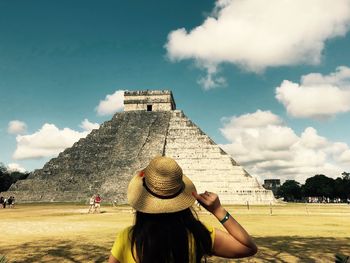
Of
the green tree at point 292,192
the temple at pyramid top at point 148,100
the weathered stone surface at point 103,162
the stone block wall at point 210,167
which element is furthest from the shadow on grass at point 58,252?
the green tree at point 292,192

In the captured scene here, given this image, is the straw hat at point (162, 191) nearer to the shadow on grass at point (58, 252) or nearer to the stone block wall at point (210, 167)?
the shadow on grass at point (58, 252)

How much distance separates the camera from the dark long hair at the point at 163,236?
1.78 m

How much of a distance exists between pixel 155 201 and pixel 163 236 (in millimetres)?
178

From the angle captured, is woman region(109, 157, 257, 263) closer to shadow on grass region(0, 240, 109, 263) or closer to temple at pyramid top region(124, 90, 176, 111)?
shadow on grass region(0, 240, 109, 263)

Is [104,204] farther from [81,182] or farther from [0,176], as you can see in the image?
[0,176]

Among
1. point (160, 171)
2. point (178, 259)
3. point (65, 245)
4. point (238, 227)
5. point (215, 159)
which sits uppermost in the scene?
point (215, 159)

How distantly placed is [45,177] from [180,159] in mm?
13929

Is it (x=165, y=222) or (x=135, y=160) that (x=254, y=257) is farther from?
(x=135, y=160)

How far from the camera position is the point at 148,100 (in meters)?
45.4

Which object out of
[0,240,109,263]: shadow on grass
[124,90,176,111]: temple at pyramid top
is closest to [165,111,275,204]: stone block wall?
[124,90,176,111]: temple at pyramid top

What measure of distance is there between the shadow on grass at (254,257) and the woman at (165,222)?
193 inches

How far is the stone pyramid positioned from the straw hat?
Result: 102 feet

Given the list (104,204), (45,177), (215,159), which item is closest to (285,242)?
(104,204)

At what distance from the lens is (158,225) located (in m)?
1.80
